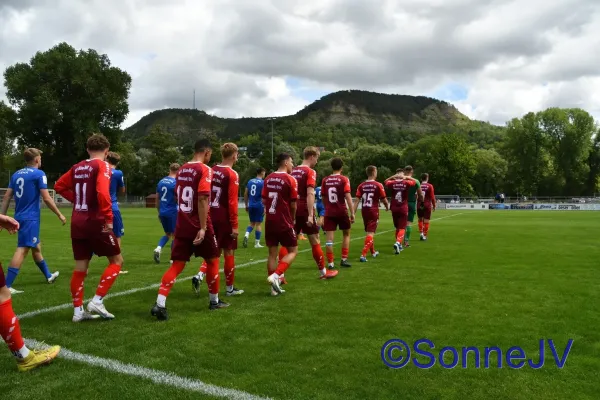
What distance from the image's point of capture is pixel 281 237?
723 centimetres

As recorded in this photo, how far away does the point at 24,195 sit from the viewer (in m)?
7.22

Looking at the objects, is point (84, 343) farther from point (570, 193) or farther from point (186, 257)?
point (570, 193)

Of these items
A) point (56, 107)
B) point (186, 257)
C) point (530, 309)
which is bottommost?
point (530, 309)

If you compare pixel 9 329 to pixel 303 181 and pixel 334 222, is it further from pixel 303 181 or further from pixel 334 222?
pixel 334 222

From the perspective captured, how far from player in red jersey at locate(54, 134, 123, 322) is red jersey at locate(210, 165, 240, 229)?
1.56 meters

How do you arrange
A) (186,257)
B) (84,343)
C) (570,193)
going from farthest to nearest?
(570,193) → (186,257) → (84,343)

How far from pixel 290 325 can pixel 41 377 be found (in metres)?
2.47

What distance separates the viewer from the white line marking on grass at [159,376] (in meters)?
3.58

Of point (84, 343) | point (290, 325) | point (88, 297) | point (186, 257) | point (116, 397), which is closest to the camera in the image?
point (116, 397)

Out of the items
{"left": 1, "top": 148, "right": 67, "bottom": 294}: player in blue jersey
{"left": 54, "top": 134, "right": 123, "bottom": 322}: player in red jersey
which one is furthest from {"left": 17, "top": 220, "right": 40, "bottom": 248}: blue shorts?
{"left": 54, "top": 134, "right": 123, "bottom": 322}: player in red jersey

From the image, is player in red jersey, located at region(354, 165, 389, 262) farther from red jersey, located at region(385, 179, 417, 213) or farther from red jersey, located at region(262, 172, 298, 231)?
red jersey, located at region(262, 172, 298, 231)

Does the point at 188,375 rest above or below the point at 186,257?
below

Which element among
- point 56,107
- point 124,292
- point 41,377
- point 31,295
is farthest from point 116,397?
point 56,107

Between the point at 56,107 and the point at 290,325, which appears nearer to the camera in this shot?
the point at 290,325
